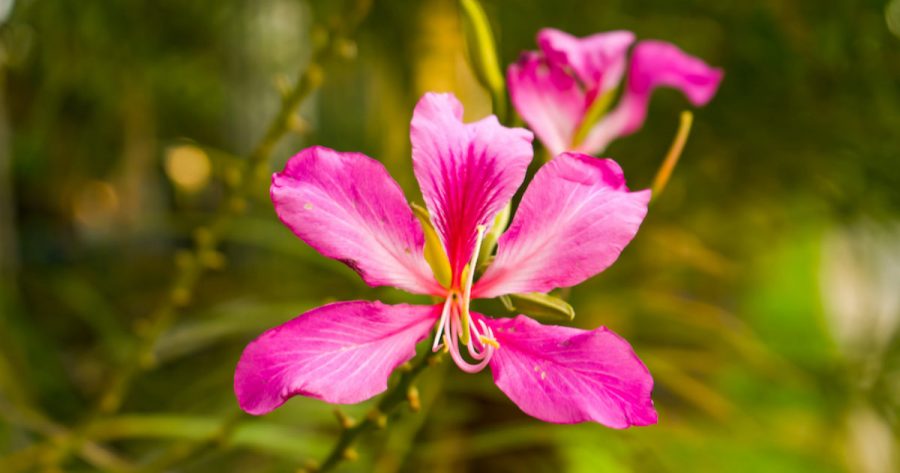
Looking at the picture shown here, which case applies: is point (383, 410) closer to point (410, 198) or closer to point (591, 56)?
point (591, 56)

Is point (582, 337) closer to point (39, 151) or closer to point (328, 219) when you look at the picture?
point (328, 219)

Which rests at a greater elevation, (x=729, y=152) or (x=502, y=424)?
(x=729, y=152)

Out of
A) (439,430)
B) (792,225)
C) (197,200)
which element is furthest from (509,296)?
(197,200)

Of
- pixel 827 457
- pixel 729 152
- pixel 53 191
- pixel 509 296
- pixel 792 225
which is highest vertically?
pixel 53 191

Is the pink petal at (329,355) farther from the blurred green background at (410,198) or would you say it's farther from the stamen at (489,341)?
the blurred green background at (410,198)

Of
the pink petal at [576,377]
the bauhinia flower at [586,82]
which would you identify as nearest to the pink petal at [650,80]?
the bauhinia flower at [586,82]
